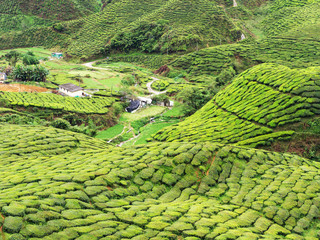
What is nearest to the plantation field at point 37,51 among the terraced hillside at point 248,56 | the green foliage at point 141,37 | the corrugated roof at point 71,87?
the green foliage at point 141,37

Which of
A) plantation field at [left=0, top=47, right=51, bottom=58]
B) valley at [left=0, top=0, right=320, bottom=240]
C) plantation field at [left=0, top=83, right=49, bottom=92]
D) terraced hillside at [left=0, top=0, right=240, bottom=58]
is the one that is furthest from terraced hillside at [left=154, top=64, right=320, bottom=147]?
plantation field at [left=0, top=47, right=51, bottom=58]

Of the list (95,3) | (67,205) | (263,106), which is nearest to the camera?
(67,205)

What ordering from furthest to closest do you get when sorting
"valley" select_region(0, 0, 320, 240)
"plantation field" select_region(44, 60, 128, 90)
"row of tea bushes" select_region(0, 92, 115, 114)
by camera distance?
"plantation field" select_region(44, 60, 128, 90) → "row of tea bushes" select_region(0, 92, 115, 114) → "valley" select_region(0, 0, 320, 240)

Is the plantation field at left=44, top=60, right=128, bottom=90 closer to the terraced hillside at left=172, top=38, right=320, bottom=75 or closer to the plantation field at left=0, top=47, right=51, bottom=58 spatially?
the plantation field at left=0, top=47, right=51, bottom=58

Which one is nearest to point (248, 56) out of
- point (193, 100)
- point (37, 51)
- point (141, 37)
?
point (193, 100)

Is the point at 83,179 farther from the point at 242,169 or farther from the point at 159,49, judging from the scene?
the point at 159,49

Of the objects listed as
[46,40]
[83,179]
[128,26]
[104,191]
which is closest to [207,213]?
[104,191]
